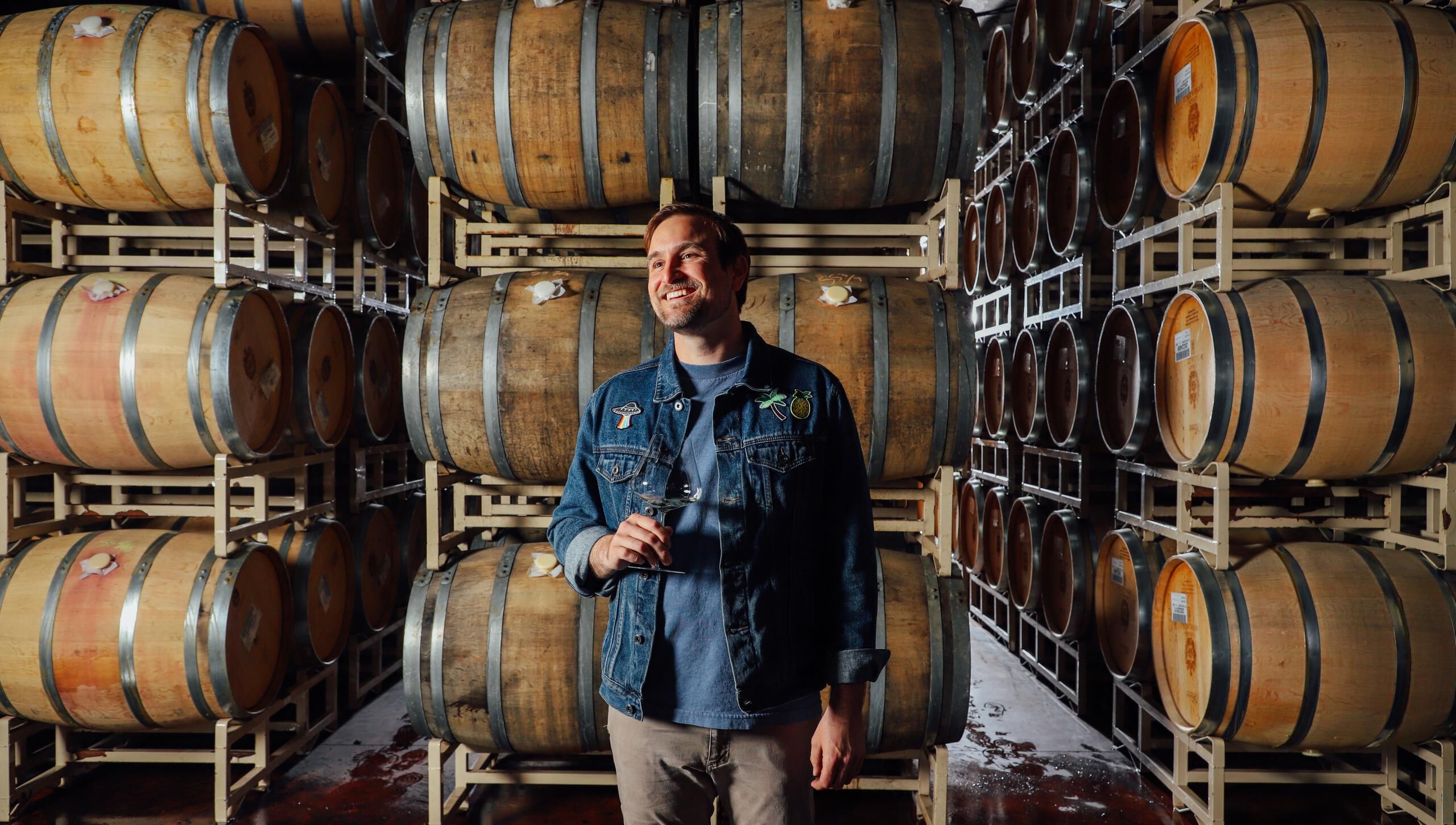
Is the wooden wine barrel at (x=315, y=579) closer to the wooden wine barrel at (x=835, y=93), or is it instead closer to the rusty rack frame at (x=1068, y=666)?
the wooden wine barrel at (x=835, y=93)

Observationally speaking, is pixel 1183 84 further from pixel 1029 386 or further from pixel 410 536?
pixel 410 536

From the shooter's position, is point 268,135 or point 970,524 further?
point 970,524

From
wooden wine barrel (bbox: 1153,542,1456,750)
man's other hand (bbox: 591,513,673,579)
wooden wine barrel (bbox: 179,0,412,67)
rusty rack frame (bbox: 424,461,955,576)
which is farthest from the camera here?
wooden wine barrel (bbox: 179,0,412,67)

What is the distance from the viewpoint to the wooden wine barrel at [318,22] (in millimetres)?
4871

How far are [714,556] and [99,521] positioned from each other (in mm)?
4177

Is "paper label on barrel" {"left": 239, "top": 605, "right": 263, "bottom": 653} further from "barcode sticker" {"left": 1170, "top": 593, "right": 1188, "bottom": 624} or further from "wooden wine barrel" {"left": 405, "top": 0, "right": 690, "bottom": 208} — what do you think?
"barcode sticker" {"left": 1170, "top": 593, "right": 1188, "bottom": 624}

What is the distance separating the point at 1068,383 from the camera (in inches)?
204

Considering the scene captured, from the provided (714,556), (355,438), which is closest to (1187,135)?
(714,556)

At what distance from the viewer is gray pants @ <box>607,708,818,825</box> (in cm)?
177

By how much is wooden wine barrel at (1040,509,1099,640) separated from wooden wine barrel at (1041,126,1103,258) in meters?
1.67

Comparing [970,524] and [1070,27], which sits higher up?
[1070,27]

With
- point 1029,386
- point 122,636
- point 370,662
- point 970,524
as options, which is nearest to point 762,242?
point 1029,386

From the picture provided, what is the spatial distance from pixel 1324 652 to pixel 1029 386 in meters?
2.73

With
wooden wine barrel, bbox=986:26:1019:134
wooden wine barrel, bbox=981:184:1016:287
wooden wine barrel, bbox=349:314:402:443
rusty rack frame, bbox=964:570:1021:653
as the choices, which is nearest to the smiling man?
wooden wine barrel, bbox=349:314:402:443
